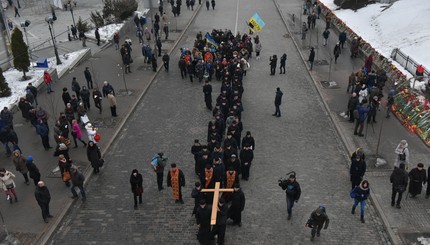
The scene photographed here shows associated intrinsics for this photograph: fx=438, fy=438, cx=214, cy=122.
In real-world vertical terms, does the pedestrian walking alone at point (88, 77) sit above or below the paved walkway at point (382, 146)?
above

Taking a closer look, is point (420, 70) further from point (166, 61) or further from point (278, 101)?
point (166, 61)

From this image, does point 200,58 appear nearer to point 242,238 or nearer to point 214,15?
point 242,238

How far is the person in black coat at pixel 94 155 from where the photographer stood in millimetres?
14218

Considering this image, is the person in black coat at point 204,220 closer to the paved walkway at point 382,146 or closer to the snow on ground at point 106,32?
the paved walkway at point 382,146

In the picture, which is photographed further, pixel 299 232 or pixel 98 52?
pixel 98 52

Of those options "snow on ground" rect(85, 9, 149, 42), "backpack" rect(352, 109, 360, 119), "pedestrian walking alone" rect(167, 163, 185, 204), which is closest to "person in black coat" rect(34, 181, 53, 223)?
"pedestrian walking alone" rect(167, 163, 185, 204)

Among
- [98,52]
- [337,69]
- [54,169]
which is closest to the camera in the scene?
[54,169]

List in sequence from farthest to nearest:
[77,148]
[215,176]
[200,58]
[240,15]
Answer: [240,15], [200,58], [77,148], [215,176]

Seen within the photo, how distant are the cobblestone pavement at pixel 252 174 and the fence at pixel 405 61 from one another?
5.10 m

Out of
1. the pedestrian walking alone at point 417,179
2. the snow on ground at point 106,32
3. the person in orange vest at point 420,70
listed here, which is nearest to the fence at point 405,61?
the person in orange vest at point 420,70

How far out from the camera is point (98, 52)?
Result: 3069 centimetres

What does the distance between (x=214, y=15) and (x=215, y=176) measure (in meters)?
29.9

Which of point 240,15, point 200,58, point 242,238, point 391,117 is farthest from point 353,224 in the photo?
point 240,15

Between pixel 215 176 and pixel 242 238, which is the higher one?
pixel 215 176
